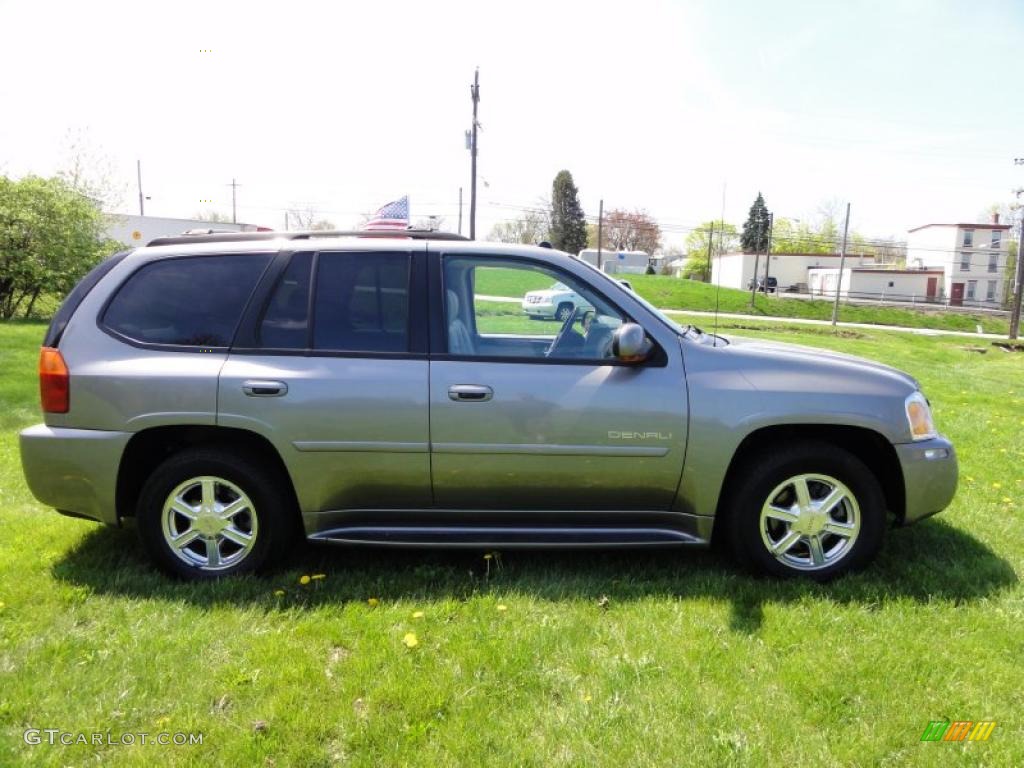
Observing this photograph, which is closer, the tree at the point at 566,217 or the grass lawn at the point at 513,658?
the grass lawn at the point at 513,658

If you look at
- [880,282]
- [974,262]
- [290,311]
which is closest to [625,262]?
[880,282]

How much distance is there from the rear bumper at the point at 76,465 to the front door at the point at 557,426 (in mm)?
1658

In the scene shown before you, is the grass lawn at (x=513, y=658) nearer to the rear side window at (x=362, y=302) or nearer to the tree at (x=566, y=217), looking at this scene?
the rear side window at (x=362, y=302)

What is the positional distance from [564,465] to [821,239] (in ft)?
281

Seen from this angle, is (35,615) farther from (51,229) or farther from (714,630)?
(51,229)

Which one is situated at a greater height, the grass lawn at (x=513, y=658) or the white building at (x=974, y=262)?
the white building at (x=974, y=262)

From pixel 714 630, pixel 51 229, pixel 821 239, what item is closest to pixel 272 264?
pixel 714 630

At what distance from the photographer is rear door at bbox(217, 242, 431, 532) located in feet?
11.1

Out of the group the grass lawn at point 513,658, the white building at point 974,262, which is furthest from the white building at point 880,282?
the grass lawn at point 513,658

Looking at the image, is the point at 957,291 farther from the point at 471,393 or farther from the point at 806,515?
the point at 471,393

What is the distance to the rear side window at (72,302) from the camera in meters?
3.54

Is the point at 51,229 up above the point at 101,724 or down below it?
above

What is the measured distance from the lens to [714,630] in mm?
3111

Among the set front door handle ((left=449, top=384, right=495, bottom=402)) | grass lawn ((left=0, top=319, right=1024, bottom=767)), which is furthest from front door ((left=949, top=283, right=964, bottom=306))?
front door handle ((left=449, top=384, right=495, bottom=402))
